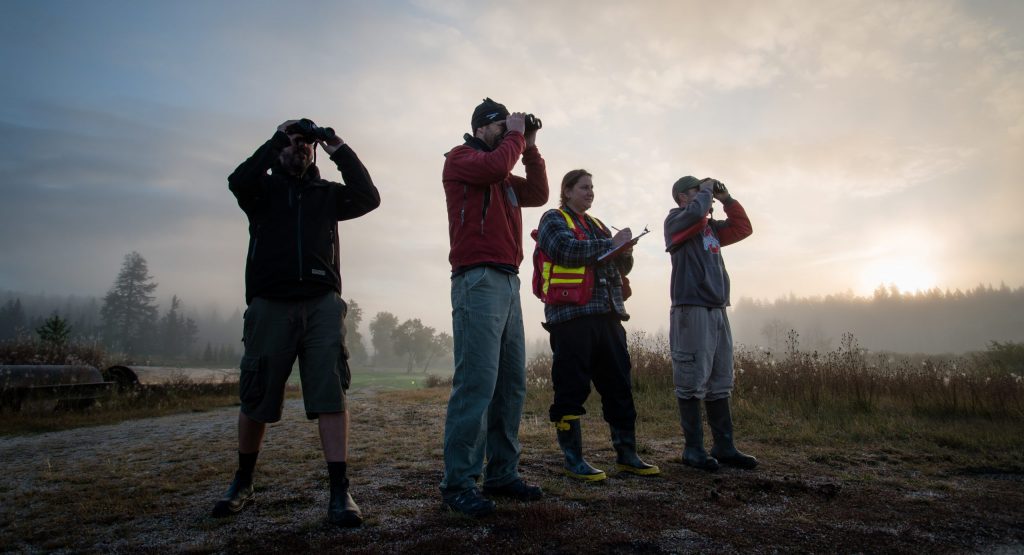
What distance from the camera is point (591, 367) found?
3.48m

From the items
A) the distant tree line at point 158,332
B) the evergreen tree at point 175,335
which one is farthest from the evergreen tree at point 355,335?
the evergreen tree at point 175,335

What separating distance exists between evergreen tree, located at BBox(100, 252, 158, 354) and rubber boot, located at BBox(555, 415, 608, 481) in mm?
102305

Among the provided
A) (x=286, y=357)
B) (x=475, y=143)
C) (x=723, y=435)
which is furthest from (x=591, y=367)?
(x=286, y=357)

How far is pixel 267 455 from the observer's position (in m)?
4.27

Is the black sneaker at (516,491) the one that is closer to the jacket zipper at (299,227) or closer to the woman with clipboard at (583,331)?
the woman with clipboard at (583,331)

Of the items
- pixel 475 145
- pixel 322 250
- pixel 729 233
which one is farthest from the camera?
pixel 729 233

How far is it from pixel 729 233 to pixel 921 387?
4.53 metres

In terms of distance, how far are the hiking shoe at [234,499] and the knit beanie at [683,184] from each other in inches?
153

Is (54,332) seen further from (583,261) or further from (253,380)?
(583,261)

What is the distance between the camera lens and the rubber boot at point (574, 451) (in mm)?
3191

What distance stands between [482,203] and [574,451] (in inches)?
68.4

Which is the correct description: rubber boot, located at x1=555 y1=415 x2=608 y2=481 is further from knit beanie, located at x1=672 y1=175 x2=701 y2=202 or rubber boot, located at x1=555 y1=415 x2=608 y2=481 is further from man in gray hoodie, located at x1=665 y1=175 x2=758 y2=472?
knit beanie, located at x1=672 y1=175 x2=701 y2=202

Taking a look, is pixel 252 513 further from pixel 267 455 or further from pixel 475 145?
pixel 475 145

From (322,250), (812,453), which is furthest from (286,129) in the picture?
(812,453)
